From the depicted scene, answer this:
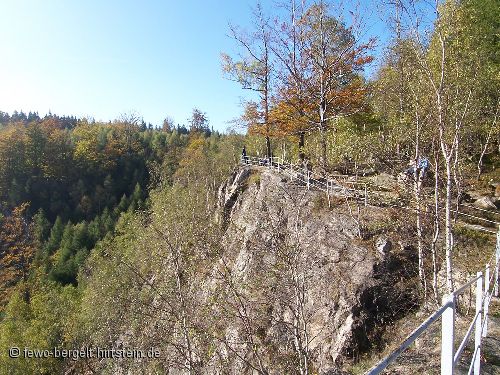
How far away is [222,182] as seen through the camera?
2950cm

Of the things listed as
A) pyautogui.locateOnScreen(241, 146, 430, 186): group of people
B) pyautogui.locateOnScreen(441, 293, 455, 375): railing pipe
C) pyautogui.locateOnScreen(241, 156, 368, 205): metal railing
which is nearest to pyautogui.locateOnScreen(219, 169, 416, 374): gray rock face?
pyautogui.locateOnScreen(241, 156, 368, 205): metal railing

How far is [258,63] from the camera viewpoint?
835 inches

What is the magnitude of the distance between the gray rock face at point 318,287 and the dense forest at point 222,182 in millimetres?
393

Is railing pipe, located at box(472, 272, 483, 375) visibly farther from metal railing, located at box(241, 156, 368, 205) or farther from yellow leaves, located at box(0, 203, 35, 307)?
yellow leaves, located at box(0, 203, 35, 307)

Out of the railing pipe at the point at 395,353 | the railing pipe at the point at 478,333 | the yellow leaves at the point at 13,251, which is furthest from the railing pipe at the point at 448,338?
the yellow leaves at the point at 13,251

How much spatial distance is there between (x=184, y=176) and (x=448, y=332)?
39655 mm

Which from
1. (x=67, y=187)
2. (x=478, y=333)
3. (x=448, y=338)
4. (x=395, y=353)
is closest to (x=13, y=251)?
(x=67, y=187)

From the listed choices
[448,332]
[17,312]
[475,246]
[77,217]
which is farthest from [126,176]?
[448,332]

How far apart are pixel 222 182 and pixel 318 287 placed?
19.9 metres

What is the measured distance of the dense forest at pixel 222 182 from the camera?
341 inches

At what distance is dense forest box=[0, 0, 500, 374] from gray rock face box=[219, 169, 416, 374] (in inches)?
15.5

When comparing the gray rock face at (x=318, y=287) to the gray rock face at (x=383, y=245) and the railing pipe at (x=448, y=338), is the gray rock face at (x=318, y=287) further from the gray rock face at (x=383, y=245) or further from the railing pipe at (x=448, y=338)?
the railing pipe at (x=448, y=338)

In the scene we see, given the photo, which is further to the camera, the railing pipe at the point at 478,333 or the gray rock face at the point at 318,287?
the gray rock face at the point at 318,287

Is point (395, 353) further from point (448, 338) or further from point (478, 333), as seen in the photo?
point (478, 333)
